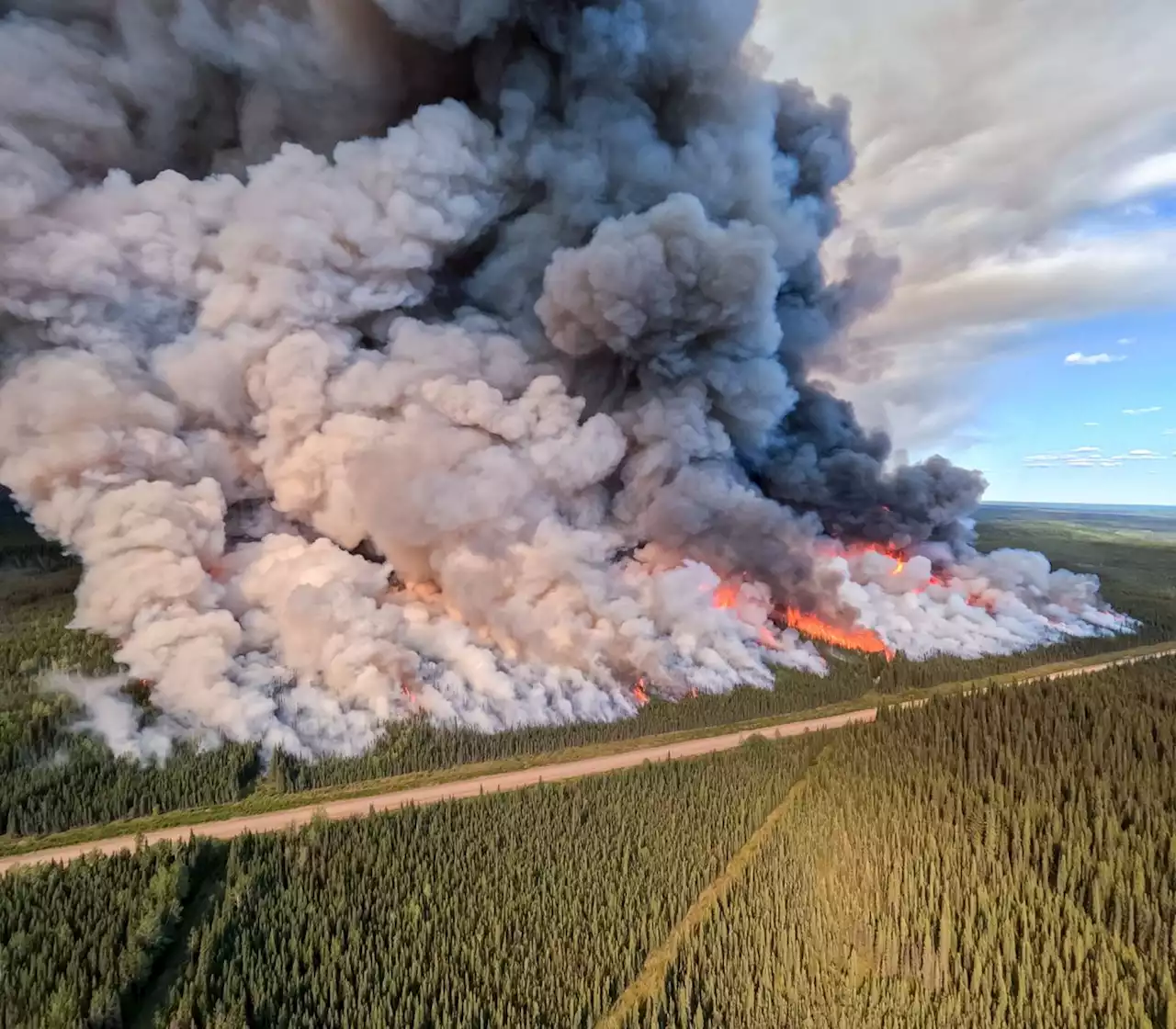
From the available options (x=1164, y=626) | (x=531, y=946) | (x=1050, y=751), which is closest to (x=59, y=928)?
(x=531, y=946)

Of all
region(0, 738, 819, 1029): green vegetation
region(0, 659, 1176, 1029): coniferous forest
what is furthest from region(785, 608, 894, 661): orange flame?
region(0, 738, 819, 1029): green vegetation

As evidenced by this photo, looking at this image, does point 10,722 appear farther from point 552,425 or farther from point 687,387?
point 687,387

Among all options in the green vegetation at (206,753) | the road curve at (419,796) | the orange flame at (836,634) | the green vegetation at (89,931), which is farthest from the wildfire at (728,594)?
the green vegetation at (89,931)

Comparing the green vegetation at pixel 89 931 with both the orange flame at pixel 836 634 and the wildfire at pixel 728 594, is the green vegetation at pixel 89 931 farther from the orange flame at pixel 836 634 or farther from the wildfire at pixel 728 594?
the orange flame at pixel 836 634

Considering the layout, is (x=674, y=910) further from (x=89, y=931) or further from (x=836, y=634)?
(x=836, y=634)

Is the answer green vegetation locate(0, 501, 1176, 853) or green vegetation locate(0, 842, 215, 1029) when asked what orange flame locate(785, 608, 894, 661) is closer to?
green vegetation locate(0, 501, 1176, 853)

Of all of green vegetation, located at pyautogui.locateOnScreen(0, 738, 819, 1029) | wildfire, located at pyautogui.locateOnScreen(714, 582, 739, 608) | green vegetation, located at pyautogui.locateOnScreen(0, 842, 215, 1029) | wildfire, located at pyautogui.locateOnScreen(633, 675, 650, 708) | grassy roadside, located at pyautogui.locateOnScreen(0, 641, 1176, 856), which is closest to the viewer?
green vegetation, located at pyautogui.locateOnScreen(0, 842, 215, 1029)

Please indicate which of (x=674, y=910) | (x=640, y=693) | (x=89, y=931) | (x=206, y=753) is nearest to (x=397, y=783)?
(x=206, y=753)
